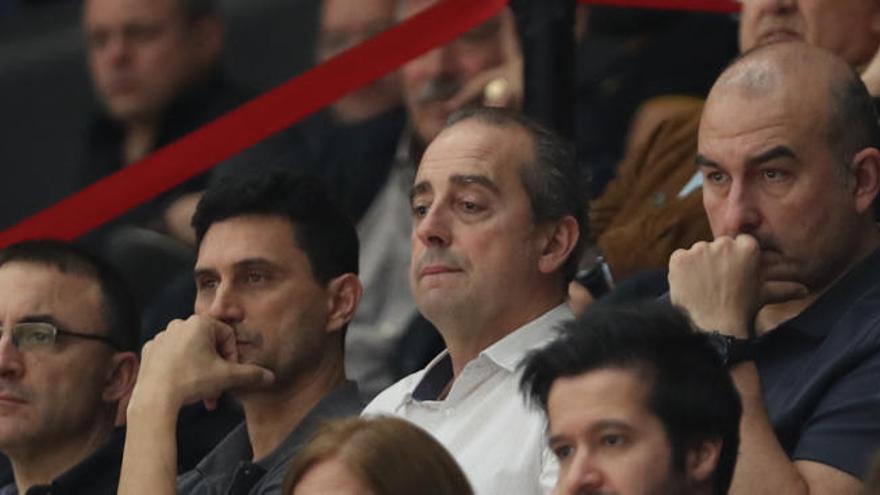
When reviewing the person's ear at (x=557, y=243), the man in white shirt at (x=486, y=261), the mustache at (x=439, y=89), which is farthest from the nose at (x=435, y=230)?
the mustache at (x=439, y=89)

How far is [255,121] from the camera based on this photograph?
7.25 meters

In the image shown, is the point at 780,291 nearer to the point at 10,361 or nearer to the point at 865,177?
the point at 865,177

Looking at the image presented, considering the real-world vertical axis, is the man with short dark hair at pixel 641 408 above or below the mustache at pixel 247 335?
Result: below

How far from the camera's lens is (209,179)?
7.33 meters

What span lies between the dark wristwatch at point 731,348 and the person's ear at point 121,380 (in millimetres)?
2159

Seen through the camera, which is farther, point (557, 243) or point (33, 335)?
point (33, 335)

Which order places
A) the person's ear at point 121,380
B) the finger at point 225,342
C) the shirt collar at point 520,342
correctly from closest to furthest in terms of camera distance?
the shirt collar at point 520,342
the finger at point 225,342
the person's ear at point 121,380

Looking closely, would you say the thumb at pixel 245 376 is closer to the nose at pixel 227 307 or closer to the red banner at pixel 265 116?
the nose at pixel 227 307

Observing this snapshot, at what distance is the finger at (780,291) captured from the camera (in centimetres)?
545

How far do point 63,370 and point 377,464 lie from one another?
217cm

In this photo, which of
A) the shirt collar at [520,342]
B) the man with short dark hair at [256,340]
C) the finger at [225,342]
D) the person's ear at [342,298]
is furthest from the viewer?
the person's ear at [342,298]

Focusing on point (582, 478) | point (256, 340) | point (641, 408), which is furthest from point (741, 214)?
point (256, 340)

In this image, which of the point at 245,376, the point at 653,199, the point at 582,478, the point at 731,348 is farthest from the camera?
the point at 653,199

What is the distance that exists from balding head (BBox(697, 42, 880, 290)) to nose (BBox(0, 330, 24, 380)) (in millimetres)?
2050
